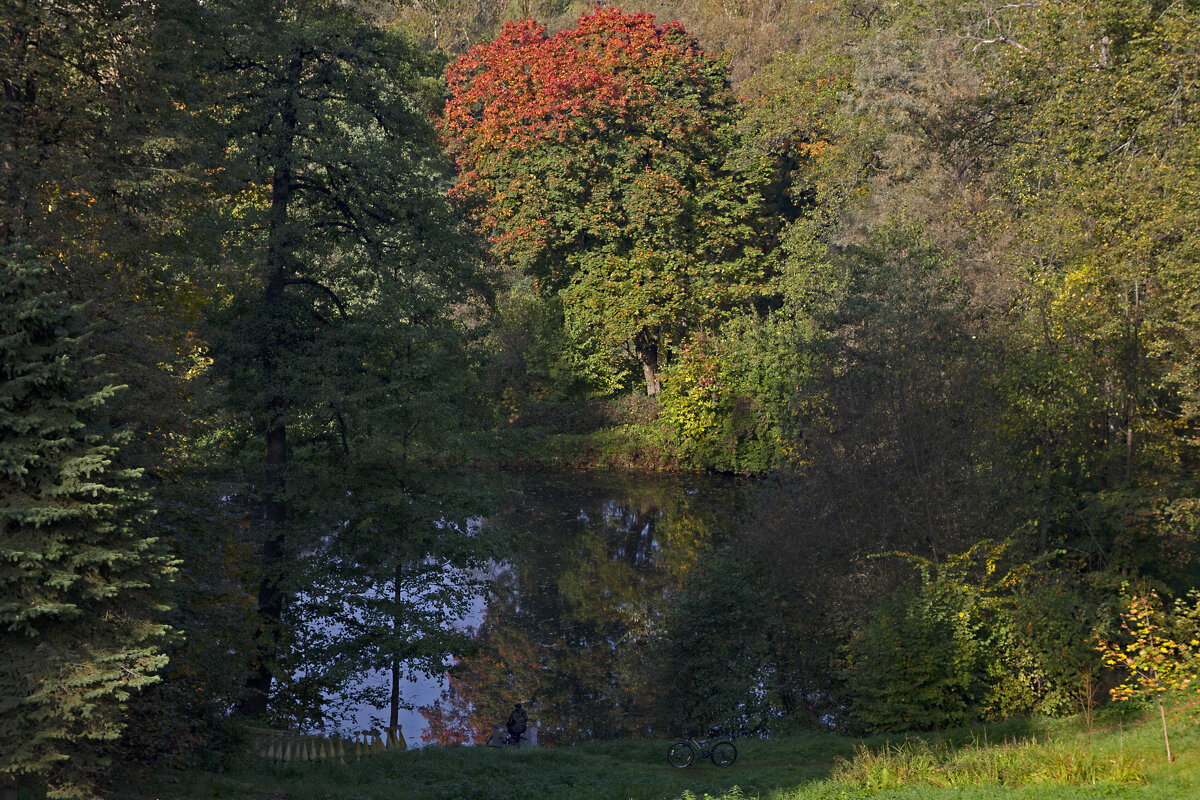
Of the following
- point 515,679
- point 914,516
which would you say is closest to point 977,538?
point 914,516

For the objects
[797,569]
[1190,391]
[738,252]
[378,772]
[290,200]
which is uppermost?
[738,252]

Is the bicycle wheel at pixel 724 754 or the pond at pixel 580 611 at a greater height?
the pond at pixel 580 611

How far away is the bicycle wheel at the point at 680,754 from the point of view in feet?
→ 50.0

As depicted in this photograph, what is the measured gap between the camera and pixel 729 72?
4234 centimetres

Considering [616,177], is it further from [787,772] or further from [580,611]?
[787,772]

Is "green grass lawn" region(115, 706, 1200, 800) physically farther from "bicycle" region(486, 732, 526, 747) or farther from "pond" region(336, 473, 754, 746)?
"pond" region(336, 473, 754, 746)

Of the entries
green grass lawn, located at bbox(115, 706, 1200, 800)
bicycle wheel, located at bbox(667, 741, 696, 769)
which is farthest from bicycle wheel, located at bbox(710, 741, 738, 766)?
bicycle wheel, located at bbox(667, 741, 696, 769)

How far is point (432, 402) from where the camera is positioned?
54.0ft

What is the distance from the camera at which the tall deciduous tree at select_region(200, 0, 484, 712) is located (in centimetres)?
1677

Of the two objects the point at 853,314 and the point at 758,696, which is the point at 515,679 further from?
the point at 853,314

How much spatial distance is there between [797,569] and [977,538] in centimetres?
373

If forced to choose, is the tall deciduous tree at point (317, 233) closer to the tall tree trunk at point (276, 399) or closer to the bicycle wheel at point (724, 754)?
the tall tree trunk at point (276, 399)

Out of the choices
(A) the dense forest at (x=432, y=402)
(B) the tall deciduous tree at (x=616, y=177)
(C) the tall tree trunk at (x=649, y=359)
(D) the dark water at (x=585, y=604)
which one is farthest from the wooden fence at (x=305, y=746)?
(C) the tall tree trunk at (x=649, y=359)

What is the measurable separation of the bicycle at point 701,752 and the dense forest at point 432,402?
211 centimetres
